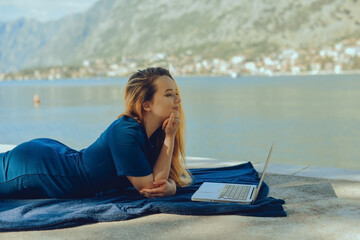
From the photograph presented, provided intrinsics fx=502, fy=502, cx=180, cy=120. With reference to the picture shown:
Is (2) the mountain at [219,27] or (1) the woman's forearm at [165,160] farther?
(2) the mountain at [219,27]

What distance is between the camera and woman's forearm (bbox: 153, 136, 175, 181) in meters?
2.86

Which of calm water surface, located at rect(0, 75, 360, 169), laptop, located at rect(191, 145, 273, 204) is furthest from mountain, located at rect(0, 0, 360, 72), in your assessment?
laptop, located at rect(191, 145, 273, 204)

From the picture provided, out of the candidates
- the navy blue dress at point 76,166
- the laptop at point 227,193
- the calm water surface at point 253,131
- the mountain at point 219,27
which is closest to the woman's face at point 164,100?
the navy blue dress at point 76,166

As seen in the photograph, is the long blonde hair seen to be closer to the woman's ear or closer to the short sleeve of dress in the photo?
the woman's ear

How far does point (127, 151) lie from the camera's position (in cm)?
268

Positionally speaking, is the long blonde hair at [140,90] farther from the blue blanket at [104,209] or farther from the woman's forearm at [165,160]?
the blue blanket at [104,209]

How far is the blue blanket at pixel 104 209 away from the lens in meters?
2.54

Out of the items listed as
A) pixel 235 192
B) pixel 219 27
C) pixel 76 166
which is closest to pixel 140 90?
→ pixel 76 166

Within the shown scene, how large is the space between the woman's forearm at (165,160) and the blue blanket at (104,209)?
0.14m

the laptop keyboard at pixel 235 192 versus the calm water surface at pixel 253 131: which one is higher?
the laptop keyboard at pixel 235 192

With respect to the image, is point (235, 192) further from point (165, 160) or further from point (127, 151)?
point (127, 151)

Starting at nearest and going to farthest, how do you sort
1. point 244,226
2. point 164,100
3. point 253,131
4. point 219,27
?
point 244,226 < point 164,100 < point 253,131 < point 219,27

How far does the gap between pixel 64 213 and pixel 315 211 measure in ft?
4.49

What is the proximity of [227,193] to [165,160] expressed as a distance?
0.41 m
